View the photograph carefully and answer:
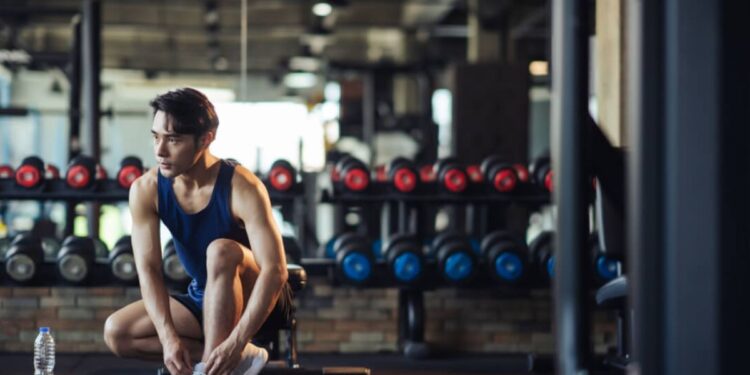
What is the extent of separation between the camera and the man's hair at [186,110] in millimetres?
2838

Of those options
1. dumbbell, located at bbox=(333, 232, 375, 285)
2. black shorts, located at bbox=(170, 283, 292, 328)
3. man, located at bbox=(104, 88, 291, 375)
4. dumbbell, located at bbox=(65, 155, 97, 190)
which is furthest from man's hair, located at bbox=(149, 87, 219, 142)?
dumbbell, located at bbox=(65, 155, 97, 190)

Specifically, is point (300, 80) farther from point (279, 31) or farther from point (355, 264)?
point (355, 264)

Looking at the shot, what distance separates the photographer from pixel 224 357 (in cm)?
282

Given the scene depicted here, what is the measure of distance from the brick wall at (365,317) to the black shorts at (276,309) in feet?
7.30

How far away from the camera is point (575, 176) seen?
3.66 feet

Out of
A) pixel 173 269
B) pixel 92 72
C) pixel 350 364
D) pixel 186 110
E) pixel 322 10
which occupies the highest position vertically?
pixel 322 10

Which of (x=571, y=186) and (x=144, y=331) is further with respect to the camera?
(x=144, y=331)

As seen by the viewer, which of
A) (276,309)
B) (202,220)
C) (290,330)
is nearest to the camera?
(202,220)

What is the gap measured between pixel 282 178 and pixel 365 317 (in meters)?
0.79

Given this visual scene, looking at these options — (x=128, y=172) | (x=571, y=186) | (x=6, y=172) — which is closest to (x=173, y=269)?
(x=128, y=172)

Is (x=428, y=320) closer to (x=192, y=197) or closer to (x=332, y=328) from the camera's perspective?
(x=332, y=328)

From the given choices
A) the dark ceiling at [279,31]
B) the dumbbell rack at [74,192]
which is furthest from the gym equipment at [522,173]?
the dark ceiling at [279,31]

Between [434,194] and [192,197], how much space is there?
8.17 feet

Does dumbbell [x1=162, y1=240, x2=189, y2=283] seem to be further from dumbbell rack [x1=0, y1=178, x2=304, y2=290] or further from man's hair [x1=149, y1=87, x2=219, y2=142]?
man's hair [x1=149, y1=87, x2=219, y2=142]
